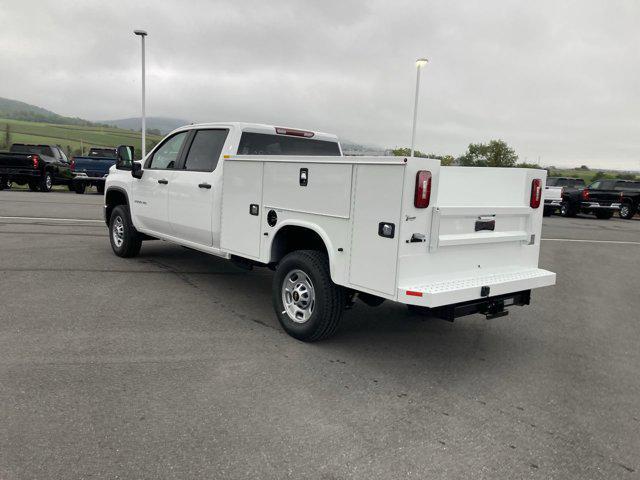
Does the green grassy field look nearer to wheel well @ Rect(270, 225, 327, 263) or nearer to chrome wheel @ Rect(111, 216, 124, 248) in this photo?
chrome wheel @ Rect(111, 216, 124, 248)

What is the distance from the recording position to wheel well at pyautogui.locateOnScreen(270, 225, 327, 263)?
16.9 ft

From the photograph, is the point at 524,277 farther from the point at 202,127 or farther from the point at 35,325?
the point at 35,325

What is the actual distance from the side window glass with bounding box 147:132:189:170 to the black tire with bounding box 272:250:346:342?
2749 mm

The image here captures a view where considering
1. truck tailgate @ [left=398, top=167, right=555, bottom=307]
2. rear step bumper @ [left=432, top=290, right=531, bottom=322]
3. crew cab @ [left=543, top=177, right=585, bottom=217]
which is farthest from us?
crew cab @ [left=543, top=177, right=585, bottom=217]

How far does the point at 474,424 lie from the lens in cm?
357

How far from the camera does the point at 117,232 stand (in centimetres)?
865

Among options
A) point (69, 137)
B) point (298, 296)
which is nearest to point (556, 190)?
point (298, 296)

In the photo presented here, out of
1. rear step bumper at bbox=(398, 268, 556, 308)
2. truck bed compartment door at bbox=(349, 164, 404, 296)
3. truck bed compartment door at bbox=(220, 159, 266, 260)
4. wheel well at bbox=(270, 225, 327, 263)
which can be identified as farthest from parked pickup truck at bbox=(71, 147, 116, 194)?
rear step bumper at bbox=(398, 268, 556, 308)

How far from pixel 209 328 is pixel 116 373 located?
4.24 feet

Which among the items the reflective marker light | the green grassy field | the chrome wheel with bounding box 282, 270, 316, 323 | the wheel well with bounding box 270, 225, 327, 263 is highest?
the green grassy field

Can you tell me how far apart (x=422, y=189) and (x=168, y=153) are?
435 centimetres

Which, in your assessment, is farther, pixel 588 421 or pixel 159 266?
pixel 159 266

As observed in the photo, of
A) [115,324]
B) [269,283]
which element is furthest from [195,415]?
[269,283]

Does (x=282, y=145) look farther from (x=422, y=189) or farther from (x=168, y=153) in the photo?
(x=422, y=189)
